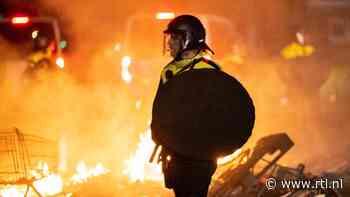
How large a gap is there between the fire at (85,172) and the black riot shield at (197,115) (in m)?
3.18

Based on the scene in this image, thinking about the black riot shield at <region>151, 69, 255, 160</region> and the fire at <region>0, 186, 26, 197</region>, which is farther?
the fire at <region>0, 186, 26, 197</region>

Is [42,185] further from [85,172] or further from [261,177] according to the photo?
[261,177]

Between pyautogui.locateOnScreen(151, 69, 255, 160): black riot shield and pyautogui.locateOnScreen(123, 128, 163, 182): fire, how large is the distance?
3.03 meters

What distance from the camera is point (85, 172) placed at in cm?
800

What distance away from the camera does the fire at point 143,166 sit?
7.74m

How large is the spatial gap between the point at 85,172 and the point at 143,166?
2.21 feet

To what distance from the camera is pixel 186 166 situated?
186 inches

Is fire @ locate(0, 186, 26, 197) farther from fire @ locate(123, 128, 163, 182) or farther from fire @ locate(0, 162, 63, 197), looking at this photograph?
fire @ locate(123, 128, 163, 182)

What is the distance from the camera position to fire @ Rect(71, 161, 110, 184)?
25.3ft

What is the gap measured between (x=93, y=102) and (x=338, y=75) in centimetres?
689

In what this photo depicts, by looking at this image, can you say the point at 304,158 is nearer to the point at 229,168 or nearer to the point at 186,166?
the point at 229,168

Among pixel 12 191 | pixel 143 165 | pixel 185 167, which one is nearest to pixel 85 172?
pixel 143 165

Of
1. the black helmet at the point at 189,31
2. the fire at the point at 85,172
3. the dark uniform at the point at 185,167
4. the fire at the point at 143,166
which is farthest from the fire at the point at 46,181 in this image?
the black helmet at the point at 189,31

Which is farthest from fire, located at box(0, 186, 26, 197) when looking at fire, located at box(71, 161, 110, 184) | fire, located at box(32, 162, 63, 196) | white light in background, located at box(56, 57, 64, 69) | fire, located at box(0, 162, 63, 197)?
white light in background, located at box(56, 57, 64, 69)
